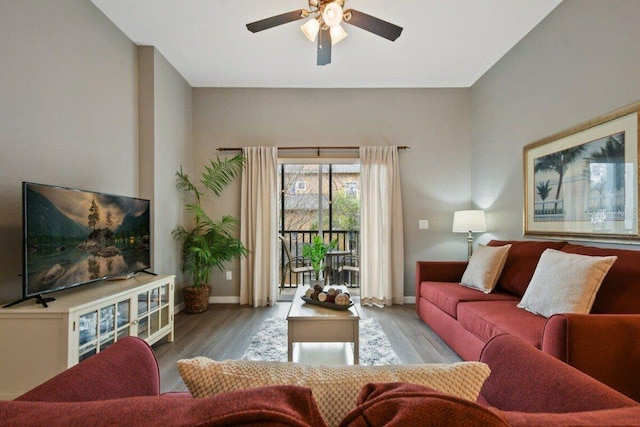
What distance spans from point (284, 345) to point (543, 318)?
6.63 feet

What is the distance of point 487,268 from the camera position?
289 cm

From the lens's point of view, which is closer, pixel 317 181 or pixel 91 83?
pixel 91 83

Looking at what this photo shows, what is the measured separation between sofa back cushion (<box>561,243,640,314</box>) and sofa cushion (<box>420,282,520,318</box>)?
2.39 feet

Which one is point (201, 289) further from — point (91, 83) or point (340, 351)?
point (91, 83)

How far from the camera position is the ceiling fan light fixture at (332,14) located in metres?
2.21

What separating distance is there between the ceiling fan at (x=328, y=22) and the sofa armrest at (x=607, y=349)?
2.17 meters

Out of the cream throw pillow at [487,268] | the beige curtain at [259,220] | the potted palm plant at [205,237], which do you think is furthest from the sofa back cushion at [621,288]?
the potted palm plant at [205,237]

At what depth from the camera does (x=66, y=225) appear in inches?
81.7

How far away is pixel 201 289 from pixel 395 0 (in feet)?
Result: 12.1

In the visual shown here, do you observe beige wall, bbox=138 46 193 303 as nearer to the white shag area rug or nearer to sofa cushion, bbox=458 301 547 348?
the white shag area rug

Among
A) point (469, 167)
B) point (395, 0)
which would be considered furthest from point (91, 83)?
point (469, 167)

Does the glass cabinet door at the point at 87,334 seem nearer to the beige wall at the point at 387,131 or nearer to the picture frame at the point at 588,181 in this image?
the beige wall at the point at 387,131

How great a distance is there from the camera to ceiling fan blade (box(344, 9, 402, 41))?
7.50ft

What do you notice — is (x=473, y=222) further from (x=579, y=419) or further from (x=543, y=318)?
(x=579, y=419)
